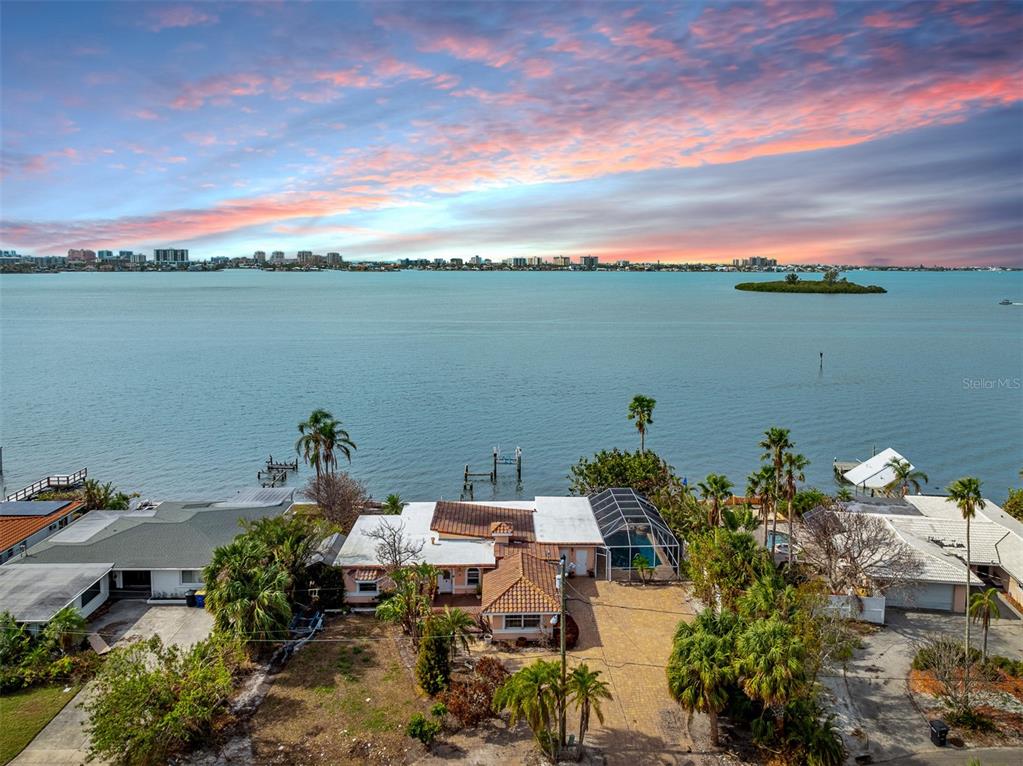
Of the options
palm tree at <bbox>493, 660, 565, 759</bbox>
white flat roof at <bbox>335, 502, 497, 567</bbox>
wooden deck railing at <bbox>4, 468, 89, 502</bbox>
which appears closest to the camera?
palm tree at <bbox>493, 660, 565, 759</bbox>

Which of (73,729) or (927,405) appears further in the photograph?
(927,405)

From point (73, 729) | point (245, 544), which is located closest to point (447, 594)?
point (245, 544)

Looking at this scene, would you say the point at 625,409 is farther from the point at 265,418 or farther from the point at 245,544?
the point at 245,544

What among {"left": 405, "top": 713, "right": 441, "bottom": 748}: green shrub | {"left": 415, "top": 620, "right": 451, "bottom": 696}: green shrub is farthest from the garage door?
{"left": 405, "top": 713, "right": 441, "bottom": 748}: green shrub

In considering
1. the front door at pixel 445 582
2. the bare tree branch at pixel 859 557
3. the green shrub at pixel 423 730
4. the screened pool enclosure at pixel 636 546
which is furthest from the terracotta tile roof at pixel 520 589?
the bare tree branch at pixel 859 557

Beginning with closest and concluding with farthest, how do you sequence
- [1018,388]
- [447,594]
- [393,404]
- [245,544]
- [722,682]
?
[722,682]
[245,544]
[447,594]
[393,404]
[1018,388]

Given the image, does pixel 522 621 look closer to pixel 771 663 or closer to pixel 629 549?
pixel 629 549

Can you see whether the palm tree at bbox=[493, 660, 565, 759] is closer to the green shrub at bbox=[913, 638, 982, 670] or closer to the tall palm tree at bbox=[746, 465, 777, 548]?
the green shrub at bbox=[913, 638, 982, 670]

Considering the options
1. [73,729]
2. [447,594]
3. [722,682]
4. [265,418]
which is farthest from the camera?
[265,418]
